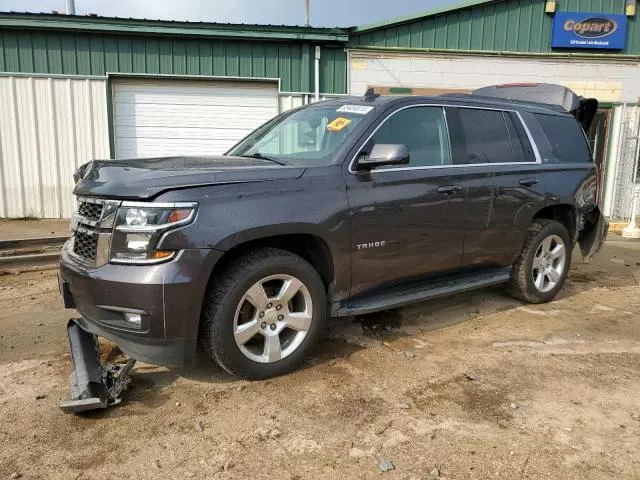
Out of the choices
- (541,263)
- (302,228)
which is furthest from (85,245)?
(541,263)

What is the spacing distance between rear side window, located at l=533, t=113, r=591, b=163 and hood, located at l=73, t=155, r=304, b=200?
119 inches

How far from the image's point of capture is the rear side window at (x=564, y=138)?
533cm

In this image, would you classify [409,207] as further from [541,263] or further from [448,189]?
[541,263]

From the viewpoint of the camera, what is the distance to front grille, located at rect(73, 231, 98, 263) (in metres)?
3.23

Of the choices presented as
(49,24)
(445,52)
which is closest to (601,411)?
(445,52)

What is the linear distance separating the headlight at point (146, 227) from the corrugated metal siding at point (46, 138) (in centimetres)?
803

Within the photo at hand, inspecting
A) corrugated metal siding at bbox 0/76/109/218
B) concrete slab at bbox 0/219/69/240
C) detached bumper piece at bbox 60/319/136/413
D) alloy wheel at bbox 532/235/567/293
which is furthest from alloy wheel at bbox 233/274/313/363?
corrugated metal siding at bbox 0/76/109/218

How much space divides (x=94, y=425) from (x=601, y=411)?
9.62 ft

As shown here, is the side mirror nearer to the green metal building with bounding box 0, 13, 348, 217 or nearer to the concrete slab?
the concrete slab

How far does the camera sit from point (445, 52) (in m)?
11.2

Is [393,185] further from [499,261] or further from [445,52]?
[445,52]

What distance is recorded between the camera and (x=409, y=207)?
→ 4.01 metres

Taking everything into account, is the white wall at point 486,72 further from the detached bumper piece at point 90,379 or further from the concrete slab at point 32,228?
the detached bumper piece at point 90,379

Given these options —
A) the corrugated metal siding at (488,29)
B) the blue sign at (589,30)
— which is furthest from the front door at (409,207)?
the blue sign at (589,30)
